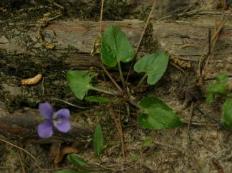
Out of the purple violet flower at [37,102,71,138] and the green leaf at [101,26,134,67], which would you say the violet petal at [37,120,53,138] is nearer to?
the purple violet flower at [37,102,71,138]

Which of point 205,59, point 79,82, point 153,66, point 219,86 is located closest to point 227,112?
point 219,86

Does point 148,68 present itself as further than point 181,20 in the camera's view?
No

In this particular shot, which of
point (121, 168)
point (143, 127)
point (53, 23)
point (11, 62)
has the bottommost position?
point (121, 168)

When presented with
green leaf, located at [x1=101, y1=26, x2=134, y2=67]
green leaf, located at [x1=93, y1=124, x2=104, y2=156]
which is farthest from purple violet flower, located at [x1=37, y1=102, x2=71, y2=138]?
green leaf, located at [x1=101, y1=26, x2=134, y2=67]

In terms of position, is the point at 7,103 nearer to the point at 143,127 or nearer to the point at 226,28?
the point at 143,127

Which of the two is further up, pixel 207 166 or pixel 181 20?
pixel 181 20

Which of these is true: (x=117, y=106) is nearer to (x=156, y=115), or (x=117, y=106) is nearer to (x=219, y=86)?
A: (x=156, y=115)

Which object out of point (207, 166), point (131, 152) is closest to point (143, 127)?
point (131, 152)
